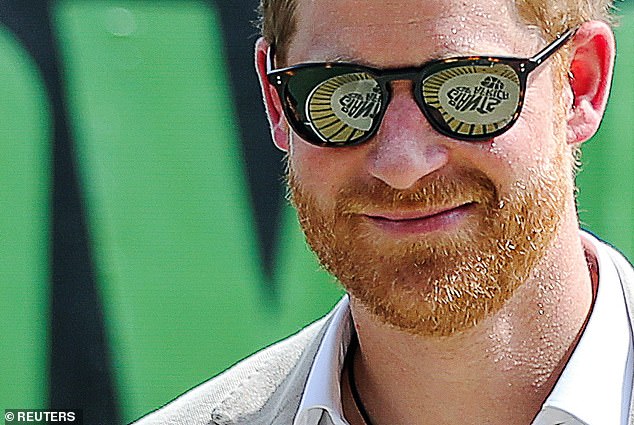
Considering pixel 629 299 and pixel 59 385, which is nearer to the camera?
pixel 629 299

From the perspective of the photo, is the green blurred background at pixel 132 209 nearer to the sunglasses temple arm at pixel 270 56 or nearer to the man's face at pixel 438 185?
the sunglasses temple arm at pixel 270 56

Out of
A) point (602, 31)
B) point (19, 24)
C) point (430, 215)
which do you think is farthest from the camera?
point (19, 24)

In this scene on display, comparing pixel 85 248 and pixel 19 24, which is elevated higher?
pixel 19 24

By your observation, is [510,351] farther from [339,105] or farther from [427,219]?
[339,105]

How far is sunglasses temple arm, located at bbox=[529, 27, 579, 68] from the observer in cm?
118

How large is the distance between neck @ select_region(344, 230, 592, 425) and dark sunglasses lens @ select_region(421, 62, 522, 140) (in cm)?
21

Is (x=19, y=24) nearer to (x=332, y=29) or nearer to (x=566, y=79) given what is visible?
(x=332, y=29)

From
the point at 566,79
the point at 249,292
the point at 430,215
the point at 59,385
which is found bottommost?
the point at 59,385

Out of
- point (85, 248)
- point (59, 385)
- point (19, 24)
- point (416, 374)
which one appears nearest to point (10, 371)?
point (59, 385)

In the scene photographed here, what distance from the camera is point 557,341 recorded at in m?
1.26

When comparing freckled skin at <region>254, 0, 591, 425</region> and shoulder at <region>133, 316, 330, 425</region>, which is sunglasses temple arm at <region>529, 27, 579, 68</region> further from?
shoulder at <region>133, 316, 330, 425</region>

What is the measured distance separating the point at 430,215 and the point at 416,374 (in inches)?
9.8

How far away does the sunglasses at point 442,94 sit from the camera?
3.74 feet

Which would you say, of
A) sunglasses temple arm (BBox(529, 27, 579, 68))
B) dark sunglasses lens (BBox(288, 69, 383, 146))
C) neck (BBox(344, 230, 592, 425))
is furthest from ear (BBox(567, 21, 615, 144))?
dark sunglasses lens (BBox(288, 69, 383, 146))
